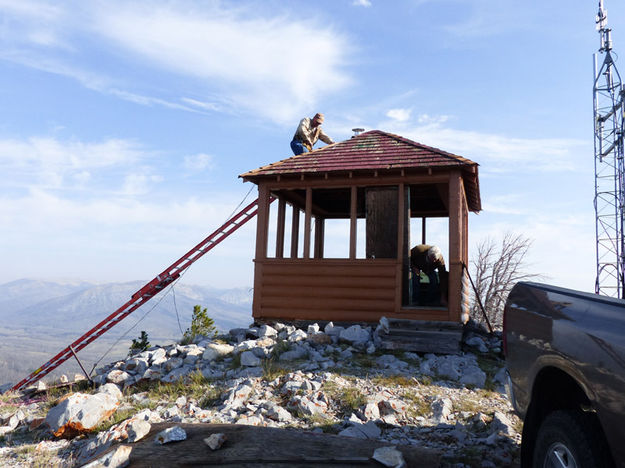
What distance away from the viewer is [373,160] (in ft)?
36.1

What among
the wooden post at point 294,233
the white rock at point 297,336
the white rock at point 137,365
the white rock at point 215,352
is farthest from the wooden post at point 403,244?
the white rock at point 137,365

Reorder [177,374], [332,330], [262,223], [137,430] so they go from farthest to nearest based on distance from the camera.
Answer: [262,223] → [332,330] → [177,374] → [137,430]

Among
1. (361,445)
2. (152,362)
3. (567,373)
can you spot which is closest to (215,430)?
(361,445)

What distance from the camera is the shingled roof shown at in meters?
10.3

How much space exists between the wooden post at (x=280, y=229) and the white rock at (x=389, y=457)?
7682mm

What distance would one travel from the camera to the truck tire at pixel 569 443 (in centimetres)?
246

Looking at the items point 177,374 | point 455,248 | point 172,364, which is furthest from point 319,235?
point 177,374

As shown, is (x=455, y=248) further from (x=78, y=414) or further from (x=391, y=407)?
(x=78, y=414)

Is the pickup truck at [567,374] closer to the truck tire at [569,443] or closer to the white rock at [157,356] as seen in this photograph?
the truck tire at [569,443]

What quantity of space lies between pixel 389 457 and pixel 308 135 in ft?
33.8

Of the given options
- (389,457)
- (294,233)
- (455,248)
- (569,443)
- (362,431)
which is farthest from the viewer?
(294,233)

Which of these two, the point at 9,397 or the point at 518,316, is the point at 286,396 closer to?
the point at 518,316

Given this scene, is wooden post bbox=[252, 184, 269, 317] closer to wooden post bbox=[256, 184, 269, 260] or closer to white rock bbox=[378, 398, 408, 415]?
wooden post bbox=[256, 184, 269, 260]

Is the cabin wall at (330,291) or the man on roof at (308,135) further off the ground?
the man on roof at (308,135)
